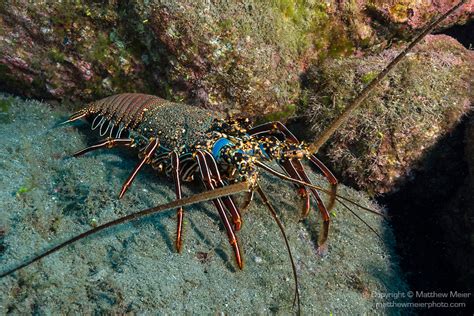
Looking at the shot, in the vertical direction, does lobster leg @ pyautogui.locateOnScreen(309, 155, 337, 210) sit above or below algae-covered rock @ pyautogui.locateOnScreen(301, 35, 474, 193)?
below

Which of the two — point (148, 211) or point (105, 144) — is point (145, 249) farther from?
point (105, 144)

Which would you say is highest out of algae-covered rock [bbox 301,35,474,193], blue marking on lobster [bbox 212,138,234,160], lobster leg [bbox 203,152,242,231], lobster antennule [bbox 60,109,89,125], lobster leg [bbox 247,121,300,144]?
algae-covered rock [bbox 301,35,474,193]

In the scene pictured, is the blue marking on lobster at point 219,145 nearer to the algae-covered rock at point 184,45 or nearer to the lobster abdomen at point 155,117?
the lobster abdomen at point 155,117

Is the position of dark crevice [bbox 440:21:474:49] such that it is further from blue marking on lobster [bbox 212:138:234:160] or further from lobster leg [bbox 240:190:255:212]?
lobster leg [bbox 240:190:255:212]

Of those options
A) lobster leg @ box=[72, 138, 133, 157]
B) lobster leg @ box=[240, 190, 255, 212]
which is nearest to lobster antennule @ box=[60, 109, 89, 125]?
lobster leg @ box=[72, 138, 133, 157]

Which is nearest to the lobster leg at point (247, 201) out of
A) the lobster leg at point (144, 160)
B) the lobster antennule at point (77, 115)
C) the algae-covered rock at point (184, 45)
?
the lobster leg at point (144, 160)

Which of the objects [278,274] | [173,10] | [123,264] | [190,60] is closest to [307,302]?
[278,274]

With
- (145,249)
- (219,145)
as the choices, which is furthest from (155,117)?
(145,249)

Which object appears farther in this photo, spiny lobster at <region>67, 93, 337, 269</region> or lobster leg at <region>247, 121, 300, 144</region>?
lobster leg at <region>247, 121, 300, 144</region>
